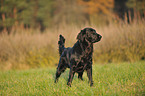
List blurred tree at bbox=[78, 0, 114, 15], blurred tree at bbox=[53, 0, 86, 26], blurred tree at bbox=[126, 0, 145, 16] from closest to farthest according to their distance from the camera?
blurred tree at bbox=[126, 0, 145, 16] → blurred tree at bbox=[78, 0, 114, 15] → blurred tree at bbox=[53, 0, 86, 26]

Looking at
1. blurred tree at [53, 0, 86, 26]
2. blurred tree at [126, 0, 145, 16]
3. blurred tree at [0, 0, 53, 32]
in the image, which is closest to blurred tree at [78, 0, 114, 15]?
blurred tree at [53, 0, 86, 26]

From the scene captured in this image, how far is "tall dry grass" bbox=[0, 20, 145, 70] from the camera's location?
710 cm


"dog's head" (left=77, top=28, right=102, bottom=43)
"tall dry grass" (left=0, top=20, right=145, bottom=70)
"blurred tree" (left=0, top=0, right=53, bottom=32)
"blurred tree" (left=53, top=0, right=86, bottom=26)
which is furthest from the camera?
"blurred tree" (left=53, top=0, right=86, bottom=26)

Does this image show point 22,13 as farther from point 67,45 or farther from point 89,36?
point 89,36

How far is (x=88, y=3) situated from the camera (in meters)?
25.0

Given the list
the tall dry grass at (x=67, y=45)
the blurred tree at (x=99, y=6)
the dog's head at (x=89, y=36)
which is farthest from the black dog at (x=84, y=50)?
the blurred tree at (x=99, y=6)

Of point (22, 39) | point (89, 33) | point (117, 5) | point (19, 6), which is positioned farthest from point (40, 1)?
point (89, 33)

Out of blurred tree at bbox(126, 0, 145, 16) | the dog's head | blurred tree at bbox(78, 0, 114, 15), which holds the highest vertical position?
blurred tree at bbox(78, 0, 114, 15)

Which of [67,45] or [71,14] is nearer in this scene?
[67,45]

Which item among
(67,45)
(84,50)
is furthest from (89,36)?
(67,45)

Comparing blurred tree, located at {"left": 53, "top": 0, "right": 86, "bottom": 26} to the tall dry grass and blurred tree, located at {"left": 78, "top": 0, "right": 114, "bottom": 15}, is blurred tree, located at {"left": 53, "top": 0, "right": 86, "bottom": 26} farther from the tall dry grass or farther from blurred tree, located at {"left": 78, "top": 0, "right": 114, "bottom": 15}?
the tall dry grass

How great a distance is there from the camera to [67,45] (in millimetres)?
7574

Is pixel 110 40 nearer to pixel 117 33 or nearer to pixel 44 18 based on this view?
pixel 117 33

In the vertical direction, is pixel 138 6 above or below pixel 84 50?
above
